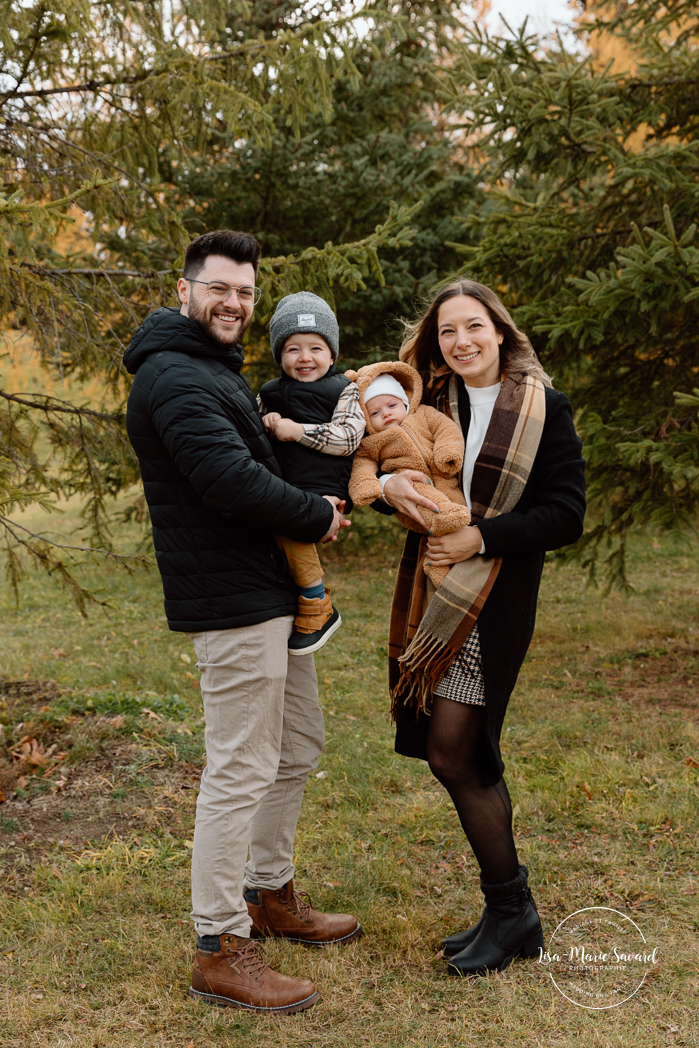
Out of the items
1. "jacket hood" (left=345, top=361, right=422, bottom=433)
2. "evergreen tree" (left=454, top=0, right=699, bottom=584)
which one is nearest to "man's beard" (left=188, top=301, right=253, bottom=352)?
"jacket hood" (left=345, top=361, right=422, bottom=433)

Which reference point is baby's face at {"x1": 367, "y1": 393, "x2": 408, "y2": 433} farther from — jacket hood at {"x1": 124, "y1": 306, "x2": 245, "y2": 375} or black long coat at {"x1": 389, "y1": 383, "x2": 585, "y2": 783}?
jacket hood at {"x1": 124, "y1": 306, "x2": 245, "y2": 375}

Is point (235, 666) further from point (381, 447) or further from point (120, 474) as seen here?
point (120, 474)

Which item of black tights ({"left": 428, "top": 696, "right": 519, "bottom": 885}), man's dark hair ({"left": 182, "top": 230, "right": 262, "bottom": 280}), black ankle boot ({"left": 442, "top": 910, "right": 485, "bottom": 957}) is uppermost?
man's dark hair ({"left": 182, "top": 230, "right": 262, "bottom": 280})

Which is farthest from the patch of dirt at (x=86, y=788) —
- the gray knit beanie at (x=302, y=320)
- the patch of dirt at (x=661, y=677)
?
the patch of dirt at (x=661, y=677)

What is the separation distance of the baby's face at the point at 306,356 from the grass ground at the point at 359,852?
2.02 m

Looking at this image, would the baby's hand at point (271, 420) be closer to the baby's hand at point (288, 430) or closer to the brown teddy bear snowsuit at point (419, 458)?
the baby's hand at point (288, 430)

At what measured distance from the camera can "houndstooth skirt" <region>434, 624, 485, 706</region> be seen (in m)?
2.76

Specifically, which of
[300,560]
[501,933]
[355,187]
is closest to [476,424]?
[300,560]

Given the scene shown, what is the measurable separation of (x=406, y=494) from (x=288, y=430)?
44 cm

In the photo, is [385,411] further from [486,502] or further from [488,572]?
[488,572]

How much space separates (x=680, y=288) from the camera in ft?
15.4

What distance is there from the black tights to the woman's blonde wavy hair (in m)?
1.17

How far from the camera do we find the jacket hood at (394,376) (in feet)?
9.29

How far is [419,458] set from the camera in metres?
2.75
